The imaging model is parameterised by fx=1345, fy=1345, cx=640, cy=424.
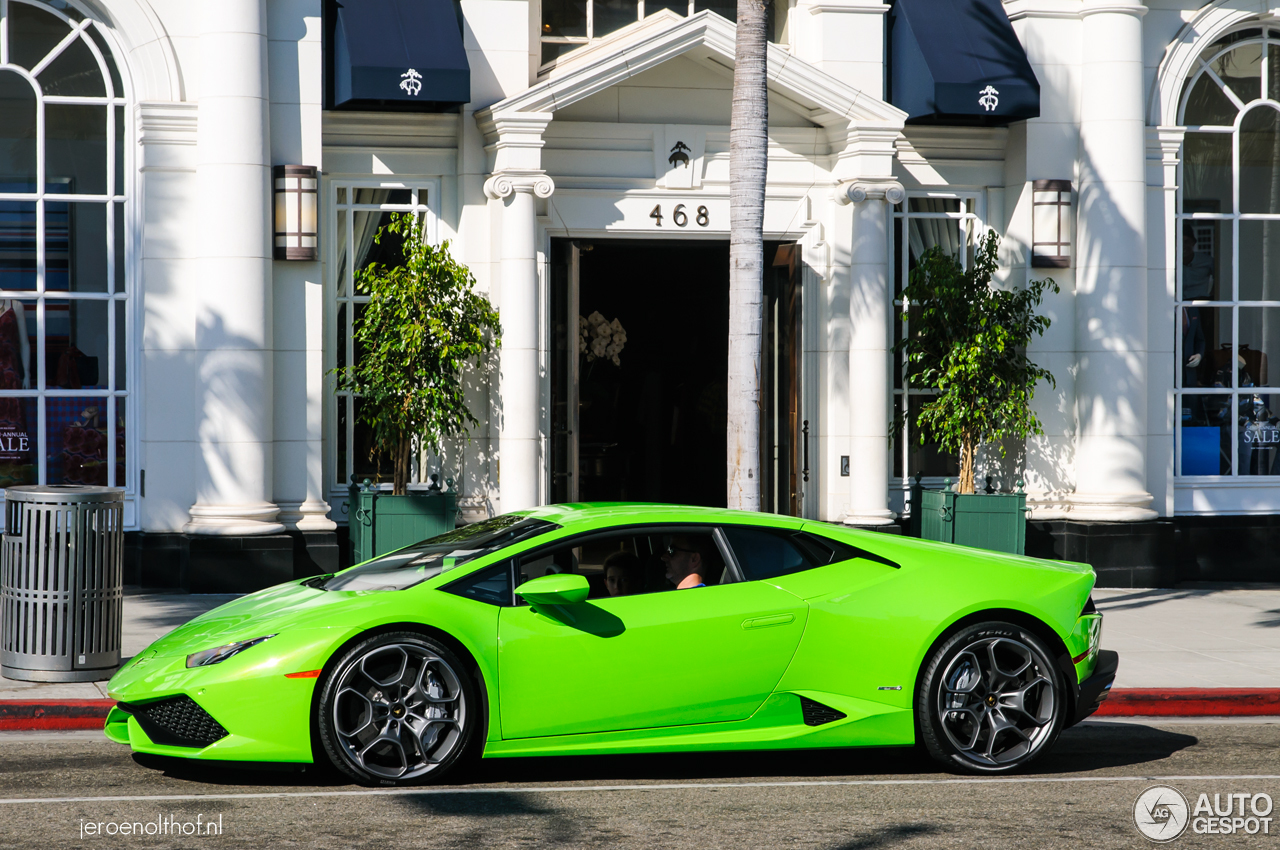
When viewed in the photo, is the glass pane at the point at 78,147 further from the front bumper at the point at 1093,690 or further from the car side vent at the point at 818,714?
the front bumper at the point at 1093,690

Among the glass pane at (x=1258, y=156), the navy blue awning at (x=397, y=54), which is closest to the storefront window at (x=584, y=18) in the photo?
the navy blue awning at (x=397, y=54)

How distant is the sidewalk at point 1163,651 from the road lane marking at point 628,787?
5.97ft

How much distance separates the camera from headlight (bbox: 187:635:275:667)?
19.1 ft

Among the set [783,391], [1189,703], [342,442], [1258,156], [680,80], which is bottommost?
[1189,703]

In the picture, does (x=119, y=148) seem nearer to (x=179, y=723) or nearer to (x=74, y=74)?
(x=74, y=74)

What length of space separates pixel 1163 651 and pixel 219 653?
6881 millimetres

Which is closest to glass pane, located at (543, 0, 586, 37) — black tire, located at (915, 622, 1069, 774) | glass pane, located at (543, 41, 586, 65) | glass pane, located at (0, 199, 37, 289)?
glass pane, located at (543, 41, 586, 65)

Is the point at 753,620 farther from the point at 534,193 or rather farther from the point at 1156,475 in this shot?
the point at 1156,475

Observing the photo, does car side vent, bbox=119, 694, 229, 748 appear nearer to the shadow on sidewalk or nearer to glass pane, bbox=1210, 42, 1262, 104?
the shadow on sidewalk

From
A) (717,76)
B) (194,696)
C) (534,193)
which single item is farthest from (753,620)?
(717,76)

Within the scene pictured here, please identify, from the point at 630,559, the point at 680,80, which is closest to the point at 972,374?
the point at 680,80

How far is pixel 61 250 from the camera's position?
12.0m

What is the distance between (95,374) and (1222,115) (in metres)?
11.4

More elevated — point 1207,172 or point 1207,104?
point 1207,104
